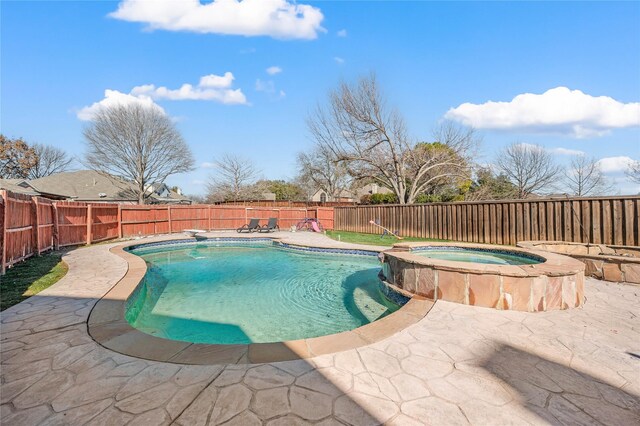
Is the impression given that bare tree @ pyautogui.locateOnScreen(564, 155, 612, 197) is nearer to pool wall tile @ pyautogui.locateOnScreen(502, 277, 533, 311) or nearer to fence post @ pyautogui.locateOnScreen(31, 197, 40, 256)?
pool wall tile @ pyautogui.locateOnScreen(502, 277, 533, 311)

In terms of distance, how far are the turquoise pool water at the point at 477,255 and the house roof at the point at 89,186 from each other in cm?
2671

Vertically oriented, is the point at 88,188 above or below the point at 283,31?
below

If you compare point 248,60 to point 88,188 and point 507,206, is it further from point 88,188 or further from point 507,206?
point 88,188

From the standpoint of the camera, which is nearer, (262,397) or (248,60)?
(262,397)

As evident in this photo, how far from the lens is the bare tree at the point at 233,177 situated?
32.0 metres

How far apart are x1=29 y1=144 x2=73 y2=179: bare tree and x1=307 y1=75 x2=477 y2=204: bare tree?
3308cm

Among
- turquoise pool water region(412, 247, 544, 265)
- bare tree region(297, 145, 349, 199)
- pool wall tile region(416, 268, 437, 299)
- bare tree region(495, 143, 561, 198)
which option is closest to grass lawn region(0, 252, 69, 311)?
pool wall tile region(416, 268, 437, 299)

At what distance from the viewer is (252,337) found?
139 inches

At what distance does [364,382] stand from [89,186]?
29.8 m

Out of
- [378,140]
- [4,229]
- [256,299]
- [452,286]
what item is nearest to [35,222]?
[4,229]

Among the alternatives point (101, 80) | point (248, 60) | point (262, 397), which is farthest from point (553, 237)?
point (101, 80)

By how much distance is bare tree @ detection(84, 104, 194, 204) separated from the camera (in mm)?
21641

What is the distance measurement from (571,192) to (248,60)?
30.2 meters

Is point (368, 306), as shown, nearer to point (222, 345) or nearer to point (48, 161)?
point (222, 345)
